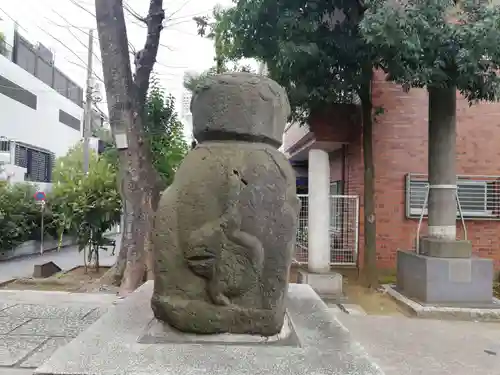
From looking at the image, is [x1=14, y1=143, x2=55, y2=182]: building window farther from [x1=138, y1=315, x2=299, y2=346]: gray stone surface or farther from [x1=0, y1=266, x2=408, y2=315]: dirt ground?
[x1=138, y1=315, x2=299, y2=346]: gray stone surface

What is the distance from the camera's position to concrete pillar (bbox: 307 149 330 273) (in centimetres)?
793

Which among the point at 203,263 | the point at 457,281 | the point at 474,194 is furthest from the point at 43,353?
the point at 474,194

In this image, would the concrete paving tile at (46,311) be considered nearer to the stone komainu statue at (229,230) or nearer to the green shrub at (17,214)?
the stone komainu statue at (229,230)

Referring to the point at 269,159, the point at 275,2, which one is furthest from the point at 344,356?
the point at 275,2

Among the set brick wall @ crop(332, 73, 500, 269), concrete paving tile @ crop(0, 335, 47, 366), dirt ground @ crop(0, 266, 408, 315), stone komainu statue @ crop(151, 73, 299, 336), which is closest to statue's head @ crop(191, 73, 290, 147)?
stone komainu statue @ crop(151, 73, 299, 336)

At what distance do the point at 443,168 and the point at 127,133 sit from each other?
4.99m

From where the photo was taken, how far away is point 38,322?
557cm

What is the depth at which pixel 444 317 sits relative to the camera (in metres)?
6.66

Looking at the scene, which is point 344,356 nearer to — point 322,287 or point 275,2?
point 322,287

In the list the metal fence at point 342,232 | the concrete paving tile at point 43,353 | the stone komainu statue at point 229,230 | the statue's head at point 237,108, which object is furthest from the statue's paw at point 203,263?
the metal fence at point 342,232

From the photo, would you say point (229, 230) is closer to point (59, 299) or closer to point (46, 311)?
point (46, 311)

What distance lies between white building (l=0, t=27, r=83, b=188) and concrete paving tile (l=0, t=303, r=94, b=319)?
9036 millimetres

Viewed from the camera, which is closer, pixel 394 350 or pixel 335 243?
pixel 394 350

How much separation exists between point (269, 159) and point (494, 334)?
4.48 m
